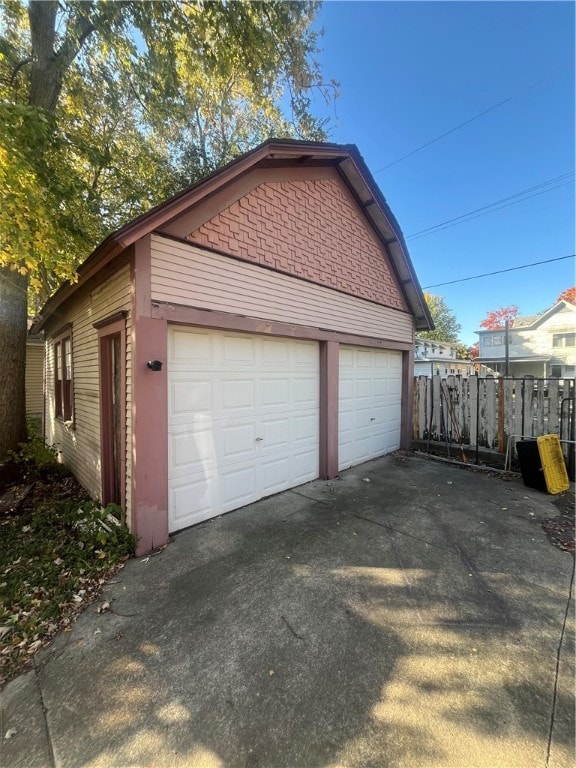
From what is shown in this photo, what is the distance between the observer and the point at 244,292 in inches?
177

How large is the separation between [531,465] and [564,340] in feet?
77.3

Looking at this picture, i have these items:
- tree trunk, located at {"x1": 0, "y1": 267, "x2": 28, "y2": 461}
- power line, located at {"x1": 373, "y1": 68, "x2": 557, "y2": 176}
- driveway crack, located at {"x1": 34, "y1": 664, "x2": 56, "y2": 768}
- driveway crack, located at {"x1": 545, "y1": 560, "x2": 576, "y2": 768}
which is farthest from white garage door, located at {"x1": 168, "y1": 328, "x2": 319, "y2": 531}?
power line, located at {"x1": 373, "y1": 68, "x2": 557, "y2": 176}

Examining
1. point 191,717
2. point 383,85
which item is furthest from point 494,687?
point 383,85

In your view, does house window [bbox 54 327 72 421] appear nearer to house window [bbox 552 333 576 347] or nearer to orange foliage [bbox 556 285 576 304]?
house window [bbox 552 333 576 347]

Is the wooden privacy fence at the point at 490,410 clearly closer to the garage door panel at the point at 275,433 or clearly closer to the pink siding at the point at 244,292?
the pink siding at the point at 244,292

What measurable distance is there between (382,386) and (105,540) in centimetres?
623

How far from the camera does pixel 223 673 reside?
6.91 feet

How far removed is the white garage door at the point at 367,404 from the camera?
6477 mm

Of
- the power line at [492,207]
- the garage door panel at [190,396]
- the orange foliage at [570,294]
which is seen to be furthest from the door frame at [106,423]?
the orange foliage at [570,294]

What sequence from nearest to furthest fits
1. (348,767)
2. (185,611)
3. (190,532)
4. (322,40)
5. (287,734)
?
(348,767)
(287,734)
(185,611)
(190,532)
(322,40)

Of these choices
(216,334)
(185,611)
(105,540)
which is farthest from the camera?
(216,334)

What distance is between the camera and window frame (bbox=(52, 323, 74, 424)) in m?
6.46

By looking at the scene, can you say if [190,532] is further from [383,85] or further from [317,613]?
[383,85]

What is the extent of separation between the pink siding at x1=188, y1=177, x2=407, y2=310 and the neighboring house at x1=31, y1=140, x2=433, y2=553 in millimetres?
26
